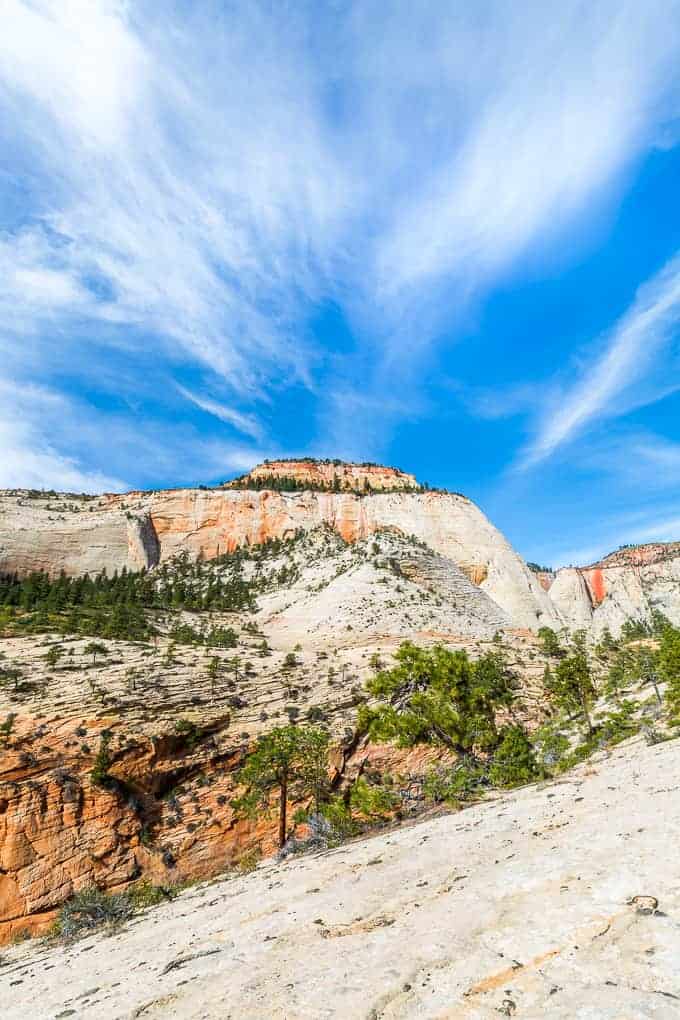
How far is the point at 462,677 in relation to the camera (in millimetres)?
20812

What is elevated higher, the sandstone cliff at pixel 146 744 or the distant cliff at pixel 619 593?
the distant cliff at pixel 619 593

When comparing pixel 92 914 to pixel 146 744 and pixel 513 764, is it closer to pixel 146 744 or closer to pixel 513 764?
pixel 146 744

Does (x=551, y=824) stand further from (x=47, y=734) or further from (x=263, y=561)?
(x=263, y=561)

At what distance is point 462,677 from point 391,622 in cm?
2458

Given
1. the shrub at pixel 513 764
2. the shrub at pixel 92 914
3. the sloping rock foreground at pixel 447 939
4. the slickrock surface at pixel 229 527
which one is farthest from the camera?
the slickrock surface at pixel 229 527

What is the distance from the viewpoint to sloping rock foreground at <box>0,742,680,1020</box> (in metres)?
3.33

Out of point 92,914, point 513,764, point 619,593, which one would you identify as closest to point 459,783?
point 513,764

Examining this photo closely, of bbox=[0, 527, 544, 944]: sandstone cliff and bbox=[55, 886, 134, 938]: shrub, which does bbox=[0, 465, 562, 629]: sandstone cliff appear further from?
bbox=[55, 886, 134, 938]: shrub

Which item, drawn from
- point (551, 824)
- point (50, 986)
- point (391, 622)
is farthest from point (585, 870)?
point (391, 622)

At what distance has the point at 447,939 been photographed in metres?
4.44

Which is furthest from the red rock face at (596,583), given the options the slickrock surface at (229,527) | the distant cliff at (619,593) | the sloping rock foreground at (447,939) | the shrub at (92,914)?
the sloping rock foreground at (447,939)

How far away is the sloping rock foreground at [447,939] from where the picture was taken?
333cm

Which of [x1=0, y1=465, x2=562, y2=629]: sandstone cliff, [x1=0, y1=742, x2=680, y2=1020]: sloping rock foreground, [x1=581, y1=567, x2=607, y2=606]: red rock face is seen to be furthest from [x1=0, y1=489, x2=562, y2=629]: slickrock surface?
[x1=0, y1=742, x2=680, y2=1020]: sloping rock foreground

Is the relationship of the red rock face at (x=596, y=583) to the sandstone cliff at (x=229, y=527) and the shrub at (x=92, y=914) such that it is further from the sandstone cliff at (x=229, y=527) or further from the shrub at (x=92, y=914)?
the shrub at (x=92, y=914)
